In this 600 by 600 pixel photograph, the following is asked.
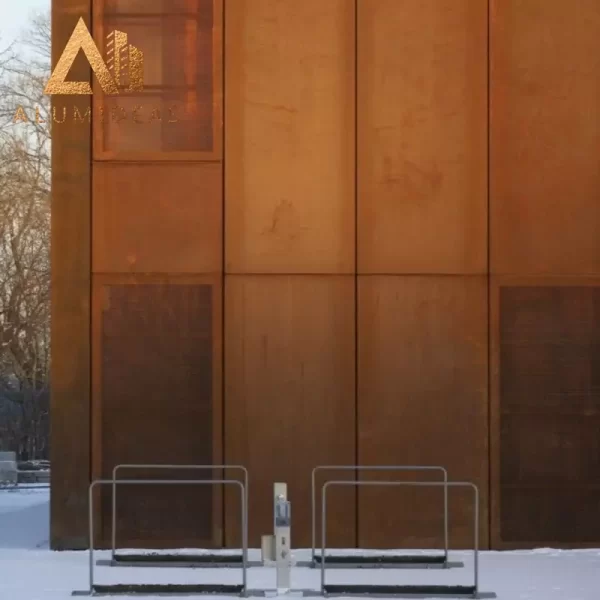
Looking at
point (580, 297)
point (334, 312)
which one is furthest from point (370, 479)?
point (580, 297)

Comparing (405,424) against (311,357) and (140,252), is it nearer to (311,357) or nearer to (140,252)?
(311,357)

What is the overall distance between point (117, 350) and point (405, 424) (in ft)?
10.5

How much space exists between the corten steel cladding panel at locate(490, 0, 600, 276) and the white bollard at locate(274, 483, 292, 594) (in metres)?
4.23

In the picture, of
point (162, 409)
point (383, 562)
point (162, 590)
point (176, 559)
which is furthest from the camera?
point (162, 409)

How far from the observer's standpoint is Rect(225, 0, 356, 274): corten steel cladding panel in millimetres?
14539

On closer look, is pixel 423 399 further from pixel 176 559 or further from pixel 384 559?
pixel 176 559

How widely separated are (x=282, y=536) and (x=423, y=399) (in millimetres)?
3335

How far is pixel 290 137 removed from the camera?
14562 mm

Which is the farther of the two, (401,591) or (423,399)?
(423,399)

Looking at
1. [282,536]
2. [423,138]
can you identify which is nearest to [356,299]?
[423,138]

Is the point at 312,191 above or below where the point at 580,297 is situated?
above

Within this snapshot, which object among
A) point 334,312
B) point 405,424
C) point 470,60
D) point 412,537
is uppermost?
point 470,60

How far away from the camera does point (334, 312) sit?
1453cm

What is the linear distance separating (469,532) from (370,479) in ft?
4.00
